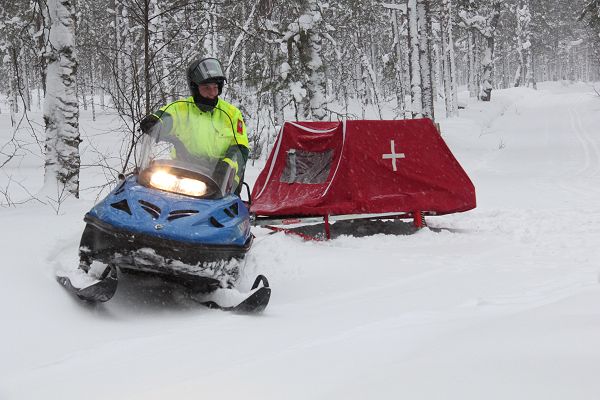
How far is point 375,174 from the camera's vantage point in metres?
7.43

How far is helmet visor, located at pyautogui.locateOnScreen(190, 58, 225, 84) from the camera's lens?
496 centimetres

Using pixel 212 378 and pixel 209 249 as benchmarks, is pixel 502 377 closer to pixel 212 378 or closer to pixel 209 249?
pixel 212 378

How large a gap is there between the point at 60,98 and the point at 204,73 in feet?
12.0

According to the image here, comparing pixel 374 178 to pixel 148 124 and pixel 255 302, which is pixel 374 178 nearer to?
pixel 148 124

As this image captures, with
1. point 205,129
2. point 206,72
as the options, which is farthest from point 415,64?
point 205,129

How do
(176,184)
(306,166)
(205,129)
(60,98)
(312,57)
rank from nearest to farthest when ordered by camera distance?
(176,184) < (205,129) < (60,98) < (306,166) < (312,57)

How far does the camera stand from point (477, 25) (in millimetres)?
31609

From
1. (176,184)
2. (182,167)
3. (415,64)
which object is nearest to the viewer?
(176,184)

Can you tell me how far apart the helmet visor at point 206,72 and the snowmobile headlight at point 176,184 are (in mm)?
1057

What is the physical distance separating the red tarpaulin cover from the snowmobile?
2838mm

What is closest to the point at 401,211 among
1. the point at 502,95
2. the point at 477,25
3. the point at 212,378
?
the point at 212,378

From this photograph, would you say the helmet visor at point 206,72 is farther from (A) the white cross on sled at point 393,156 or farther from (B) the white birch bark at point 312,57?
(B) the white birch bark at point 312,57

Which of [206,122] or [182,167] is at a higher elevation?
[206,122]

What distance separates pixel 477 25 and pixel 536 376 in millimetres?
32375
